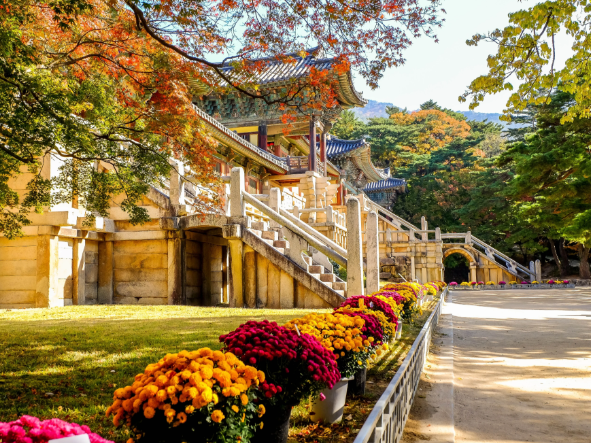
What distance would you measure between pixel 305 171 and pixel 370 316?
21.1m

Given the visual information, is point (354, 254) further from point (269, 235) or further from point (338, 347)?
point (338, 347)

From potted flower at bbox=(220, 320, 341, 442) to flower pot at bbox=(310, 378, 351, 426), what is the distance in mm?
369

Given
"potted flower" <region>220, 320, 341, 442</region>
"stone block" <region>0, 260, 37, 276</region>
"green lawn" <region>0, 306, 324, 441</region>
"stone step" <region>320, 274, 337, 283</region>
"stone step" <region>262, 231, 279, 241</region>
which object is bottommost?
"green lawn" <region>0, 306, 324, 441</region>

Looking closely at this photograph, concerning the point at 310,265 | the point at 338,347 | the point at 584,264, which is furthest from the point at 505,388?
the point at 584,264

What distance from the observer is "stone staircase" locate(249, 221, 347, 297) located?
10.2 metres

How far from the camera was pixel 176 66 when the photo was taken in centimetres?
767

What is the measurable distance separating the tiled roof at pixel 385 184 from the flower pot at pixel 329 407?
3935cm

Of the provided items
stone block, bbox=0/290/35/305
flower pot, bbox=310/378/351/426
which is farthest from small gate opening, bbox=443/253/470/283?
flower pot, bbox=310/378/351/426

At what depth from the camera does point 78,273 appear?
1120 cm

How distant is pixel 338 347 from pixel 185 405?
177 cm

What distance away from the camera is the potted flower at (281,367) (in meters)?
2.77

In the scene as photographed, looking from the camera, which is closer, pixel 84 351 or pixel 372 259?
pixel 84 351

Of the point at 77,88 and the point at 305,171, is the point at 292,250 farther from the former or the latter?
the point at 305,171

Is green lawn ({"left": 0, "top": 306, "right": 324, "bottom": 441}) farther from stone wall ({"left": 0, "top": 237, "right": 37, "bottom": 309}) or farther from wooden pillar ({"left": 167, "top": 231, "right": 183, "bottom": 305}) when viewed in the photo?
wooden pillar ({"left": 167, "top": 231, "right": 183, "bottom": 305})
